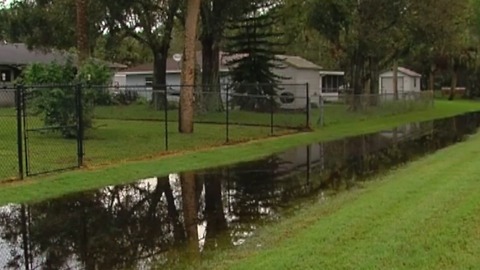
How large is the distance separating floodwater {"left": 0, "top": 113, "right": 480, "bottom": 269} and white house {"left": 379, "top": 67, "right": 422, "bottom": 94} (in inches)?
2000

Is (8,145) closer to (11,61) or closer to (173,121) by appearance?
(173,121)

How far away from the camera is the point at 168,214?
32.8 feet

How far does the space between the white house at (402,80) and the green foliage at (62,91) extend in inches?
1817

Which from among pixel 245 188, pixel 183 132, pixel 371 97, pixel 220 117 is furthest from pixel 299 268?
pixel 371 97

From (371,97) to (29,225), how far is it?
28.4 m

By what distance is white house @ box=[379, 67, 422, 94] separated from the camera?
66438 millimetres

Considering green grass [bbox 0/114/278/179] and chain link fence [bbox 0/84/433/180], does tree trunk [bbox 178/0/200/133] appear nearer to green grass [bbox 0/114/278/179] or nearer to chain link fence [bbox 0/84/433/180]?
chain link fence [bbox 0/84/433/180]

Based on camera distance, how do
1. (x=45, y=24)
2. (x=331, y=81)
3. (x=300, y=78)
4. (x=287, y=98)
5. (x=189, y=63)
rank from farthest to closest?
(x=331, y=81)
(x=300, y=78)
(x=45, y=24)
(x=287, y=98)
(x=189, y=63)

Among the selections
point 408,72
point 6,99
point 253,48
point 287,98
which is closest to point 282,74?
point 253,48

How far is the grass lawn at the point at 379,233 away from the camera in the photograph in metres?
6.64

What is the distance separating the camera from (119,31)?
3638 cm

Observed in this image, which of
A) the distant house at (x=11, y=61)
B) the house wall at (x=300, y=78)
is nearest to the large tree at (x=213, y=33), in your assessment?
the house wall at (x=300, y=78)

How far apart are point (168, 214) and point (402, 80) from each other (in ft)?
204

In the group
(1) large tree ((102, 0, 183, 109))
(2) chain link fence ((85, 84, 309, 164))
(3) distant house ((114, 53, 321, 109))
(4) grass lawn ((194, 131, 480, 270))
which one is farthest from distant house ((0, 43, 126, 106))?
(4) grass lawn ((194, 131, 480, 270))
